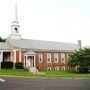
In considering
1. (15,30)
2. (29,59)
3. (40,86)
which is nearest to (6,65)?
(29,59)

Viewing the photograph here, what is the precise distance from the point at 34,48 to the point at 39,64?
3.05 metres

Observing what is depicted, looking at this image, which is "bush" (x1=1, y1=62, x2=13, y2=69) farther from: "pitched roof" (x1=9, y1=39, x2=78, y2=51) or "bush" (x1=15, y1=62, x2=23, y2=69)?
"pitched roof" (x1=9, y1=39, x2=78, y2=51)

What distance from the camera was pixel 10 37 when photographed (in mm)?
55438

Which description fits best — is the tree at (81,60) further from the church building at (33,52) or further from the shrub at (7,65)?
the shrub at (7,65)

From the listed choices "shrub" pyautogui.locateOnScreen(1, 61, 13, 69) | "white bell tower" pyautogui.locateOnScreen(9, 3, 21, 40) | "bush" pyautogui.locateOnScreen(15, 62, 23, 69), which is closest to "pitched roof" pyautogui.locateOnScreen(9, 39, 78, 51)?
"white bell tower" pyautogui.locateOnScreen(9, 3, 21, 40)

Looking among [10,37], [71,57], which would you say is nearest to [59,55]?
[71,57]

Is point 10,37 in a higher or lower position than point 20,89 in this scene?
Result: higher

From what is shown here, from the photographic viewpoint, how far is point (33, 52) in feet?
173

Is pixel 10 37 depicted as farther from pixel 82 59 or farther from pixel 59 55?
pixel 82 59

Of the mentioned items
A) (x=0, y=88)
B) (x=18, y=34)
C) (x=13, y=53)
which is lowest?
(x=0, y=88)

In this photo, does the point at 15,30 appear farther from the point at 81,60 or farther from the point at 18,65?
the point at 81,60

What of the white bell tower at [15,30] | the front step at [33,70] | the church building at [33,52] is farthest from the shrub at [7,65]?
the white bell tower at [15,30]

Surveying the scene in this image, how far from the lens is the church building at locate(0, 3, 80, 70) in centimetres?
5159

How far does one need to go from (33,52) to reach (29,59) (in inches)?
55.8
